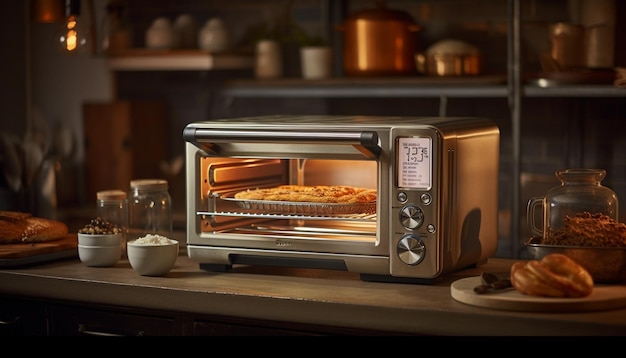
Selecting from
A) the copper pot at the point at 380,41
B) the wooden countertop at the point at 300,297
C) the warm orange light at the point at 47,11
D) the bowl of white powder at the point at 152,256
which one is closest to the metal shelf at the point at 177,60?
the copper pot at the point at 380,41

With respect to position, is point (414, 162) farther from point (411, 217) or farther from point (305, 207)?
point (305, 207)

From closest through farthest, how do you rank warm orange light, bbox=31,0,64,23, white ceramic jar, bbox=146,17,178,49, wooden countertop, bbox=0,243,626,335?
1. wooden countertop, bbox=0,243,626,335
2. warm orange light, bbox=31,0,64,23
3. white ceramic jar, bbox=146,17,178,49

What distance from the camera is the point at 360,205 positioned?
2.67 meters

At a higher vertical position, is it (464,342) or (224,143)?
(224,143)

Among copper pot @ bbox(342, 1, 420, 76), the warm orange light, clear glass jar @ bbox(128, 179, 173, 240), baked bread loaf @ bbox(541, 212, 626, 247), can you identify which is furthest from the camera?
copper pot @ bbox(342, 1, 420, 76)

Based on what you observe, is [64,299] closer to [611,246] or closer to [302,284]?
[302,284]

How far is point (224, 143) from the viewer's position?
9.00 feet

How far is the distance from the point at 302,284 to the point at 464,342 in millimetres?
476

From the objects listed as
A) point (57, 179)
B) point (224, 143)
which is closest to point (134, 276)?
point (224, 143)

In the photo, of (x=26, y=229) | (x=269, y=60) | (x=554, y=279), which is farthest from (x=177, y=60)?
(x=554, y=279)

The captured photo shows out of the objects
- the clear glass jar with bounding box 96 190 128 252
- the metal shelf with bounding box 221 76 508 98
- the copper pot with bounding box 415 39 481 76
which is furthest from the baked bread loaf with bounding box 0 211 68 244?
the copper pot with bounding box 415 39 481 76

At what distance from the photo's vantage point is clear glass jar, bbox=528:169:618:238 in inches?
102

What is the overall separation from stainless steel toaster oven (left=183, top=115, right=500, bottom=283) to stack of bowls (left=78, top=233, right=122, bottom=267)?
8.6 inches

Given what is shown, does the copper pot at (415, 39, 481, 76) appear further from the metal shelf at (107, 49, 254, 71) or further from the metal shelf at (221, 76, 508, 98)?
the metal shelf at (107, 49, 254, 71)
